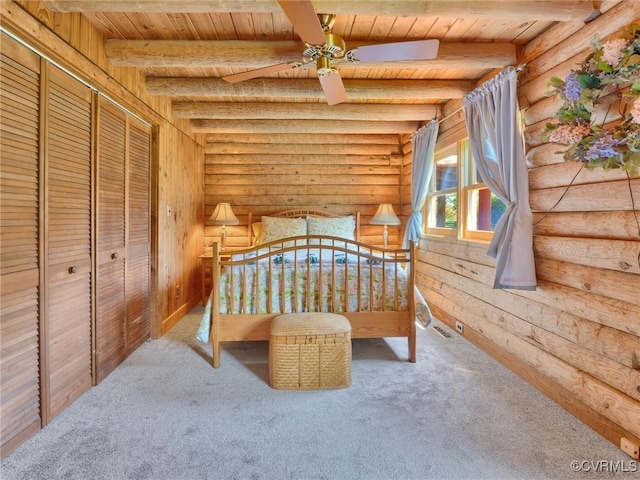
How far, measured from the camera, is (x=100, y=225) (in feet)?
7.49

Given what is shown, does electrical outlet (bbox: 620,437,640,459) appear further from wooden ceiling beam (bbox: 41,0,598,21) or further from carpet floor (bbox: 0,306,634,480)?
wooden ceiling beam (bbox: 41,0,598,21)

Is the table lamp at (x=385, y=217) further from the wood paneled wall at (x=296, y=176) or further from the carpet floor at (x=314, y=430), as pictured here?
the carpet floor at (x=314, y=430)

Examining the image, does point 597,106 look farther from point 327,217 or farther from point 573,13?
point 327,217

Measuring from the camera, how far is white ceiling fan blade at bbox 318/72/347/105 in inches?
80.4

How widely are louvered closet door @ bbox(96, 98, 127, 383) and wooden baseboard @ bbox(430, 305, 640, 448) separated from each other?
3.07 meters

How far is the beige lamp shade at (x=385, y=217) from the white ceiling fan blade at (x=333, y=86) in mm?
2133

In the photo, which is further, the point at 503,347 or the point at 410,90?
the point at 410,90

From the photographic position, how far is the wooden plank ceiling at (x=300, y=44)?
5.72ft

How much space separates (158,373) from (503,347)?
2.72m

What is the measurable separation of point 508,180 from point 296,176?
299 centimetres

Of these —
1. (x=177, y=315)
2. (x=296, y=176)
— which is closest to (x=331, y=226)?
(x=296, y=176)

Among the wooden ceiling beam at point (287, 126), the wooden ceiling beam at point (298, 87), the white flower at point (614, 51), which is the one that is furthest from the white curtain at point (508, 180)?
the wooden ceiling beam at point (287, 126)

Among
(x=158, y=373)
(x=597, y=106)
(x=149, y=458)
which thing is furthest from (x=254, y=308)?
(x=597, y=106)

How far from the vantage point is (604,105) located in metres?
1.67
